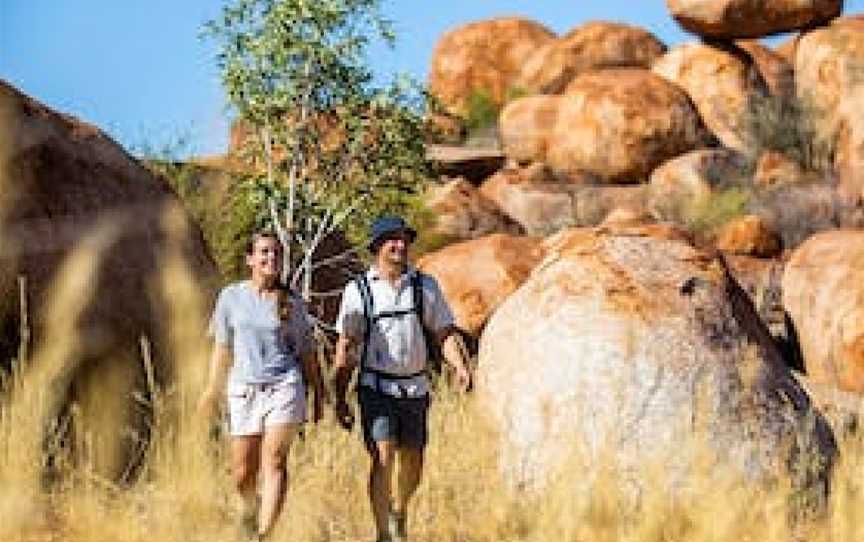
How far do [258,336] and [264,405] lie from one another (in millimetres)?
316

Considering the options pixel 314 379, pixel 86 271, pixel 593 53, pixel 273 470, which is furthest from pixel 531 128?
pixel 273 470

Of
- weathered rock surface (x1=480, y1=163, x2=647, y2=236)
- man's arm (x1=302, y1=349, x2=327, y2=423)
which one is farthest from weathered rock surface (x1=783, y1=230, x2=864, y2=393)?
weathered rock surface (x1=480, y1=163, x2=647, y2=236)

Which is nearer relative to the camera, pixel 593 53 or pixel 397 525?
pixel 397 525

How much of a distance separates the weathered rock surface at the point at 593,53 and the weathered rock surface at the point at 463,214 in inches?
550

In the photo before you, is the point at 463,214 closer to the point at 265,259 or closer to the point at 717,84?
the point at 717,84

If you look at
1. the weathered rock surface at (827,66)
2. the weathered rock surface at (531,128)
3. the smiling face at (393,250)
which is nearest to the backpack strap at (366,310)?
the smiling face at (393,250)

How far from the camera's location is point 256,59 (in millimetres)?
18406

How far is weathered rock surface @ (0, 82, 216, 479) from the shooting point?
365 inches

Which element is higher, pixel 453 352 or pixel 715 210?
pixel 715 210

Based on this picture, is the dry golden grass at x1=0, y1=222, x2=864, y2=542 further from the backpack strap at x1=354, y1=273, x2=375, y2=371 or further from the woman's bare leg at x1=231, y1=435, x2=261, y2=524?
the backpack strap at x1=354, y1=273, x2=375, y2=371

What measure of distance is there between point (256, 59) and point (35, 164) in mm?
8912

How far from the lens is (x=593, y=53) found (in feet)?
137

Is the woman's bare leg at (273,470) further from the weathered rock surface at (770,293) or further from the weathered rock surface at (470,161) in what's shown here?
the weathered rock surface at (470,161)

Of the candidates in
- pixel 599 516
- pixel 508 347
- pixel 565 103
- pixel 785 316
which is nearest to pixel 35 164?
pixel 508 347
